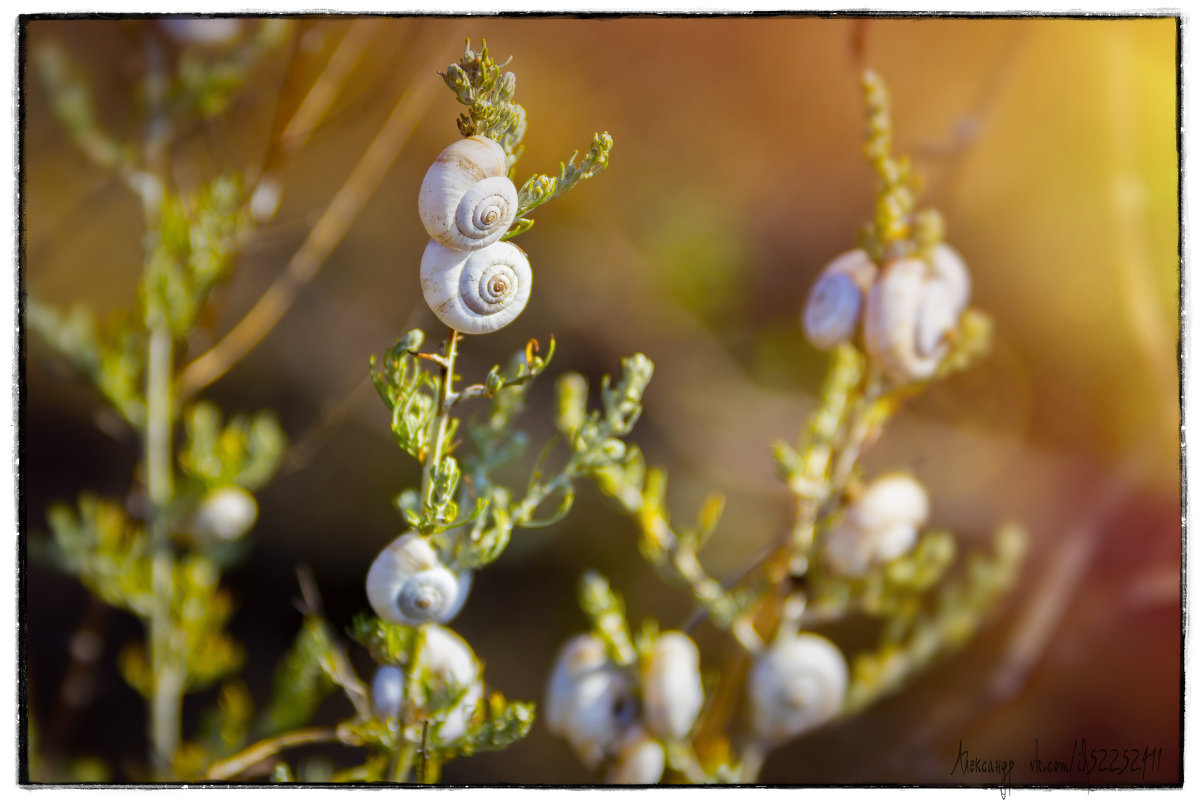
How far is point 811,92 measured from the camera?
1218 millimetres

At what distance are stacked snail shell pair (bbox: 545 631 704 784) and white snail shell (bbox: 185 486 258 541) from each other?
1.47ft

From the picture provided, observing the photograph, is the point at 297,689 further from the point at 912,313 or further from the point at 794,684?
the point at 912,313

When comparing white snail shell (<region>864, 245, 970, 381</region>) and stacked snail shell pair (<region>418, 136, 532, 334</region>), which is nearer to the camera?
stacked snail shell pair (<region>418, 136, 532, 334</region>)

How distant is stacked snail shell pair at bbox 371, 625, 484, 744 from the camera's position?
0.66m

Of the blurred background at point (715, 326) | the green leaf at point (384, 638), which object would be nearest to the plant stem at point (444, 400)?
the green leaf at point (384, 638)

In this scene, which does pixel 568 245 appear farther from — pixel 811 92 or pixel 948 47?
pixel 948 47

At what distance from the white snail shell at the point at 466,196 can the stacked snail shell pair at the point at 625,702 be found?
1.42 feet

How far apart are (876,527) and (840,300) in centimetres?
23

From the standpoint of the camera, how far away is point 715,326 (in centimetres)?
133

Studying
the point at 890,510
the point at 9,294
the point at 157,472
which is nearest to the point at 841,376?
the point at 890,510

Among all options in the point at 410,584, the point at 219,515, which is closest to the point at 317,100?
the point at 219,515

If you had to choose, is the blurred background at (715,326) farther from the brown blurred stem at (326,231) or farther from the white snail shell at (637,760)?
the white snail shell at (637,760)

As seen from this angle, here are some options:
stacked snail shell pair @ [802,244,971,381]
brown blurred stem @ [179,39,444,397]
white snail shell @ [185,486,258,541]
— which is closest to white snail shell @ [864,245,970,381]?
stacked snail shell pair @ [802,244,971,381]

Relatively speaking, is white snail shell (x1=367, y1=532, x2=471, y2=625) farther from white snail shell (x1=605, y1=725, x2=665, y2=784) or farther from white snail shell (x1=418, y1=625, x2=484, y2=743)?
white snail shell (x1=605, y1=725, x2=665, y2=784)
